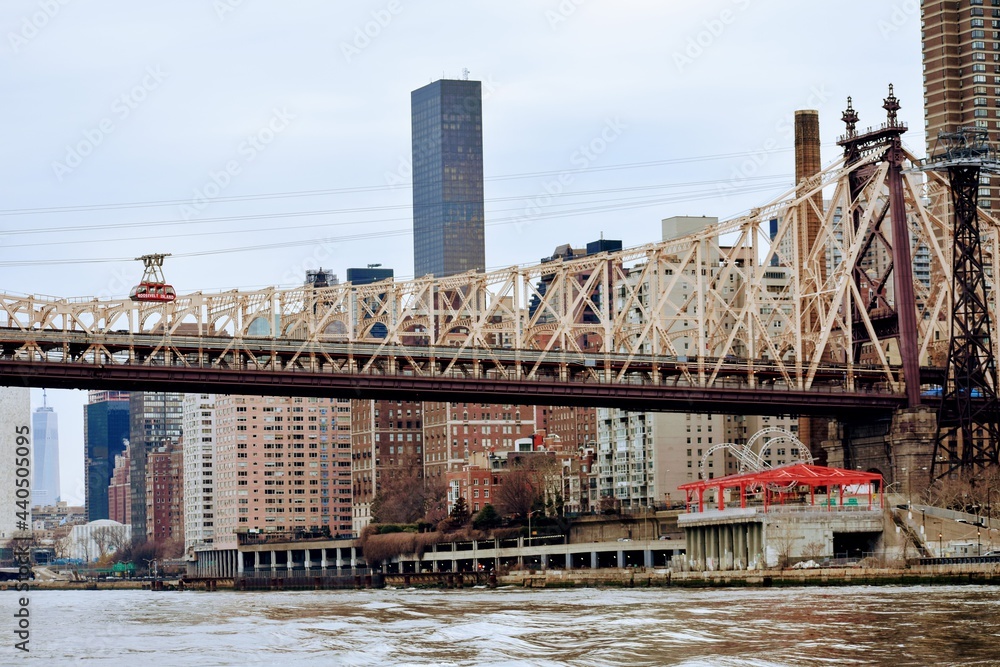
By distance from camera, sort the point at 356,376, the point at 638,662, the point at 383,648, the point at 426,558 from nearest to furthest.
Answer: the point at 638,662, the point at 383,648, the point at 356,376, the point at 426,558

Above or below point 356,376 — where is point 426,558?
below

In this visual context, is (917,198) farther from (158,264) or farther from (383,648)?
(383,648)

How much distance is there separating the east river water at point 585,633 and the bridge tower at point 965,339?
27699 millimetres

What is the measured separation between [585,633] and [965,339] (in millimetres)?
58667

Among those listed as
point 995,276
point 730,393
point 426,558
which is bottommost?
point 426,558

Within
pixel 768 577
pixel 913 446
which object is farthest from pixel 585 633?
pixel 913 446

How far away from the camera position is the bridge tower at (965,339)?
119000mm

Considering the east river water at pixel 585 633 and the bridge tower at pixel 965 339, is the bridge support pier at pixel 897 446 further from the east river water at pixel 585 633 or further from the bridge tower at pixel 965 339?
the east river water at pixel 585 633

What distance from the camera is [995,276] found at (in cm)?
12750

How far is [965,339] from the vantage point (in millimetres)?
121375

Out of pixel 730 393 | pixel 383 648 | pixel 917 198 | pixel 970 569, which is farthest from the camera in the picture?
pixel 917 198

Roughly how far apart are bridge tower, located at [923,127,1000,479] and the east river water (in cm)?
2770

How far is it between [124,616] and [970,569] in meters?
43.9

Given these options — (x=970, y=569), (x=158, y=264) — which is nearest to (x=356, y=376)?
(x=158, y=264)
